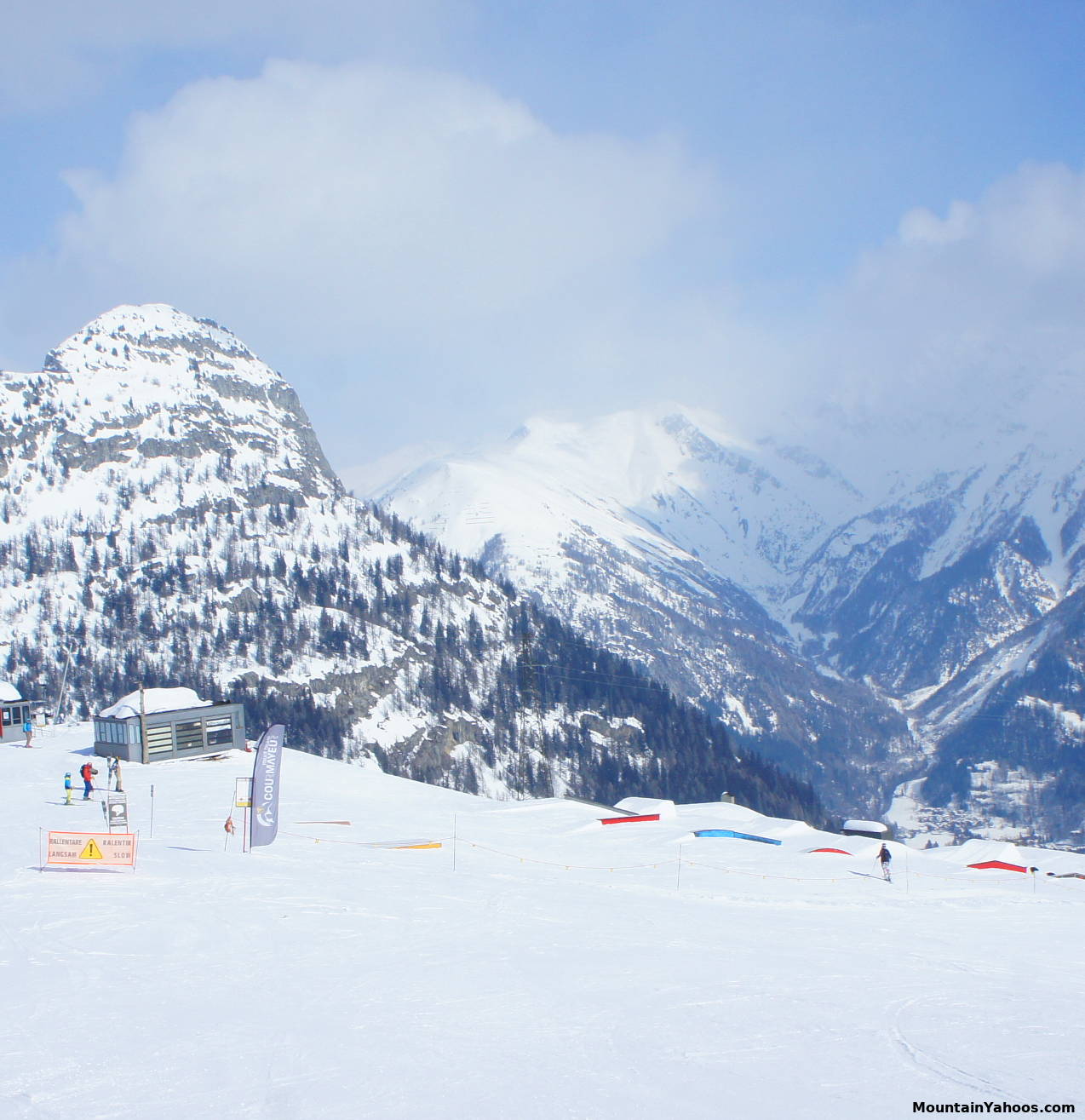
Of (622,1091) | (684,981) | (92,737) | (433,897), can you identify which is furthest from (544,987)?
(92,737)

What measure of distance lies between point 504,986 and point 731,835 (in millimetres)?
42029

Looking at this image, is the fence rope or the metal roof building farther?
the metal roof building

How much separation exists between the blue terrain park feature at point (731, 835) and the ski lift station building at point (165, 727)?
41.6 meters

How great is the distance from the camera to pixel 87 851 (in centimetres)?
3912

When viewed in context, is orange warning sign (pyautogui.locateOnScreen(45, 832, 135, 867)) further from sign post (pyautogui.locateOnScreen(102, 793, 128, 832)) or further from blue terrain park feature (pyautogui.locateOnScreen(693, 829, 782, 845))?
blue terrain park feature (pyautogui.locateOnScreen(693, 829, 782, 845))

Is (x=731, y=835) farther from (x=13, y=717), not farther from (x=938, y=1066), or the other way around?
(x=13, y=717)

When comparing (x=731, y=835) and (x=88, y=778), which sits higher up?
(x=88, y=778)

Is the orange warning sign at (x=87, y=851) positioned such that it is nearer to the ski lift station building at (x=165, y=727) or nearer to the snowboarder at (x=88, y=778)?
the snowboarder at (x=88, y=778)

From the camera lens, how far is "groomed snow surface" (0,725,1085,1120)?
20.4 m

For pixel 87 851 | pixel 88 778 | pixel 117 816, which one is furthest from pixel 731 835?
pixel 87 851

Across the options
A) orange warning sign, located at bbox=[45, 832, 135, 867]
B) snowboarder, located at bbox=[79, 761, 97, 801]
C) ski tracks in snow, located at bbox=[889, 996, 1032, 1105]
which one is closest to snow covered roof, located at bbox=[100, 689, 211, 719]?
snowboarder, located at bbox=[79, 761, 97, 801]

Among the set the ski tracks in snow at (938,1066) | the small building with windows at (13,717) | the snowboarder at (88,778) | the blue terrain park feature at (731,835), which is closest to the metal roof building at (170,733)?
the small building with windows at (13,717)

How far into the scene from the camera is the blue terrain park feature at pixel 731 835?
217 ft

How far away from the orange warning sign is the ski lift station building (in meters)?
42.6
